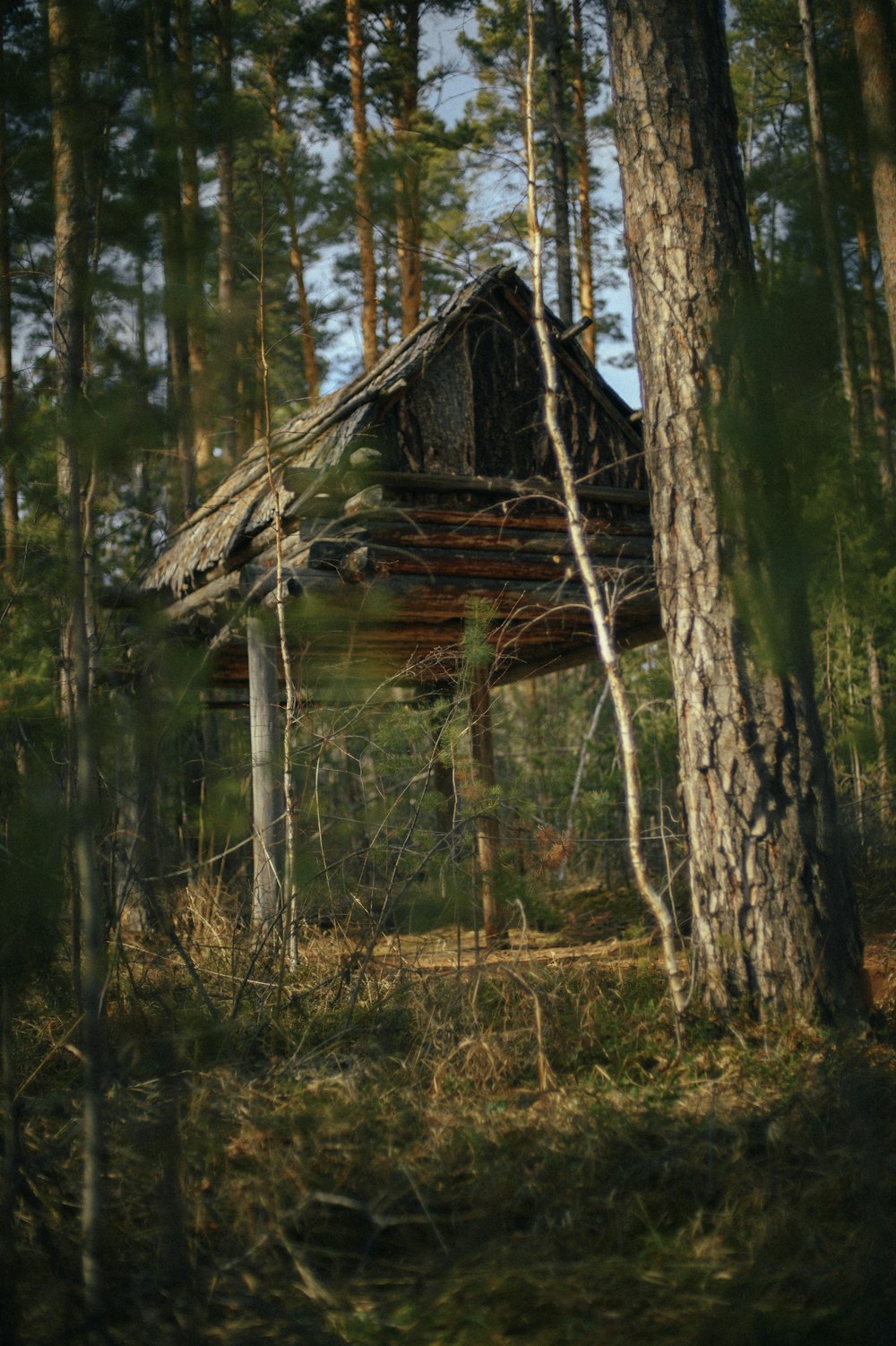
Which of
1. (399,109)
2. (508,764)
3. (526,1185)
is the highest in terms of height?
(399,109)

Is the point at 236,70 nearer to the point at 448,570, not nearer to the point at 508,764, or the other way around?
the point at 448,570

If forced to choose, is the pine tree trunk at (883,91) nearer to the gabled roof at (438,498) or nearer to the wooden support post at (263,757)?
the gabled roof at (438,498)

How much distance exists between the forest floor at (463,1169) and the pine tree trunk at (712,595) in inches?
14.2

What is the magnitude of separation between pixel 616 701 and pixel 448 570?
309cm

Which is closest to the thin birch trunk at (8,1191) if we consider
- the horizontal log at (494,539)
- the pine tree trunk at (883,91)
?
the horizontal log at (494,539)

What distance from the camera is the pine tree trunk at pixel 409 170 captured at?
5.61 m

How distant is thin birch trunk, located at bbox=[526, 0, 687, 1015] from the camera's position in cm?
472

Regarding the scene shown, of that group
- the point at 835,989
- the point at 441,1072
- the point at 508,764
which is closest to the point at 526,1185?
the point at 441,1072

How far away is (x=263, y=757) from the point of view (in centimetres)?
725

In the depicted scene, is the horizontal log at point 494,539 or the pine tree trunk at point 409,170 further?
the horizontal log at point 494,539

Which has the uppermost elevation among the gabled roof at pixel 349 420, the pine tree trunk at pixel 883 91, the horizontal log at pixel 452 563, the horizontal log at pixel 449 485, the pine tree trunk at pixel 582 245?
the pine tree trunk at pixel 582 245

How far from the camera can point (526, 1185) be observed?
11.1 feet

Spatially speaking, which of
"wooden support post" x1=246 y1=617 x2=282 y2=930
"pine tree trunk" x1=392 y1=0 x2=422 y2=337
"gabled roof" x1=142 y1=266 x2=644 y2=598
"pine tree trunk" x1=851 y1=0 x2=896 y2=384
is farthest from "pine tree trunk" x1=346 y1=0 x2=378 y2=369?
"wooden support post" x1=246 y1=617 x2=282 y2=930

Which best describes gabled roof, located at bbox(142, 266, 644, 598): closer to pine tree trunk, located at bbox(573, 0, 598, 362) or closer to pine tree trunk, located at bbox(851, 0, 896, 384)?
pine tree trunk, located at bbox(851, 0, 896, 384)
